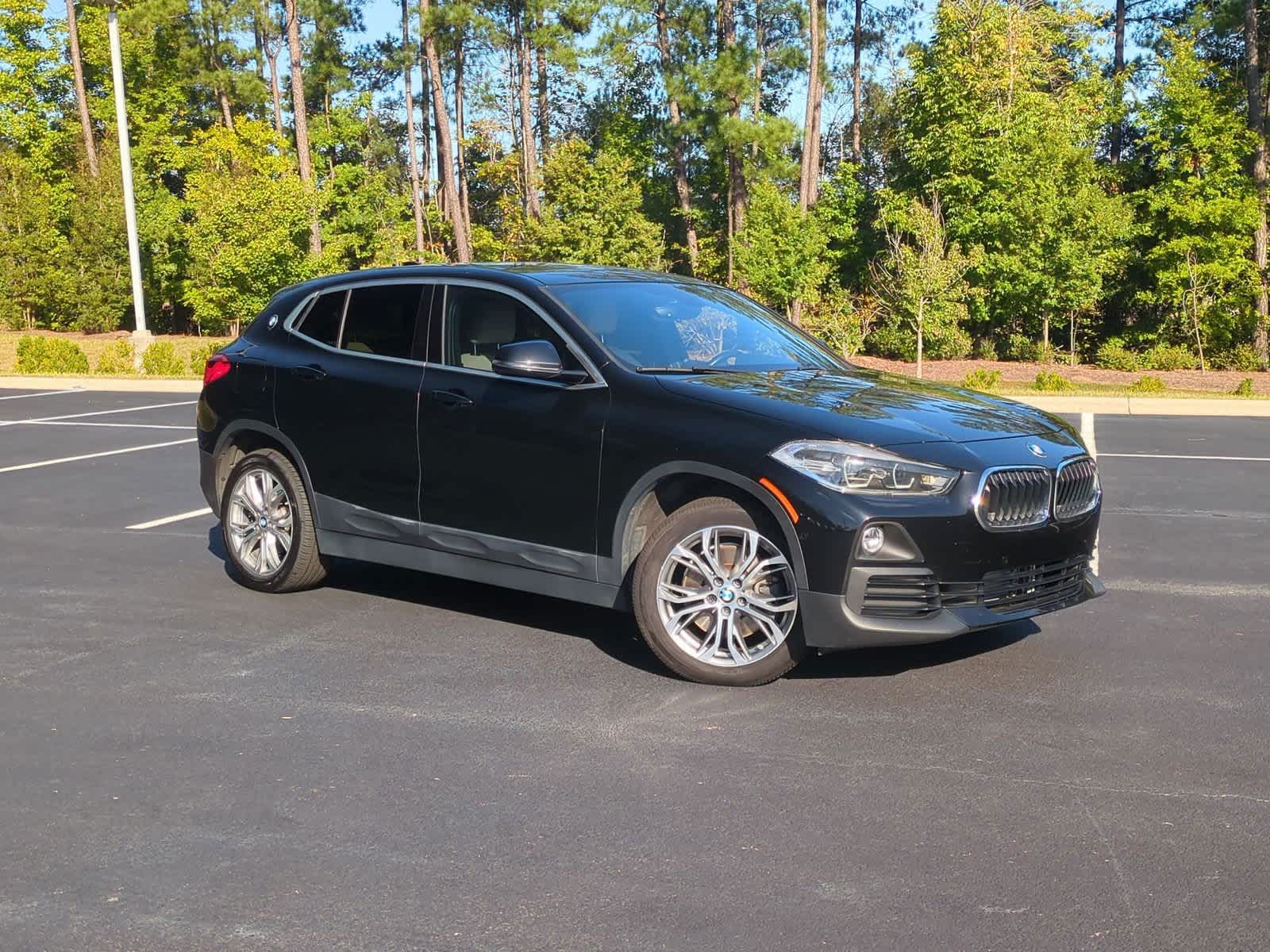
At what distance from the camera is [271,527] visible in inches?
303

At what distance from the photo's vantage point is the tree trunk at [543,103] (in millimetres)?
58469

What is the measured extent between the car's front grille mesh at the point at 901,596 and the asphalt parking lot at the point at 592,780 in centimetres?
39

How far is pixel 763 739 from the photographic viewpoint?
5.18 m

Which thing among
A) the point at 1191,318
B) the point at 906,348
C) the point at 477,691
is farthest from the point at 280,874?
the point at 1191,318

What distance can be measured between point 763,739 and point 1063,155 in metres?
35.0

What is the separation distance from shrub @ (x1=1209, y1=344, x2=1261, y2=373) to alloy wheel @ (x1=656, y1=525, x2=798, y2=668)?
3108cm

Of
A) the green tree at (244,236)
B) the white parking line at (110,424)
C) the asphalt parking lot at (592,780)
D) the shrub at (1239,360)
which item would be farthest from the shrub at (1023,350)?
the asphalt parking lot at (592,780)

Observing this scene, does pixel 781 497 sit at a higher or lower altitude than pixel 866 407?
lower

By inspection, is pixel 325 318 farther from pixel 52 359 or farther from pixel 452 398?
pixel 52 359

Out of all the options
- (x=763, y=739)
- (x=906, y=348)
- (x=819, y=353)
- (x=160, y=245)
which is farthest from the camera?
(x=160, y=245)

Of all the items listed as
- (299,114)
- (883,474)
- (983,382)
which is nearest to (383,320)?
(883,474)

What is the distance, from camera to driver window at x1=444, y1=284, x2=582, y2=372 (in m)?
6.72

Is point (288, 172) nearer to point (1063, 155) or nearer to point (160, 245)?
point (160, 245)

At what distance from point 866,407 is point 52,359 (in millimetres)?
29061
